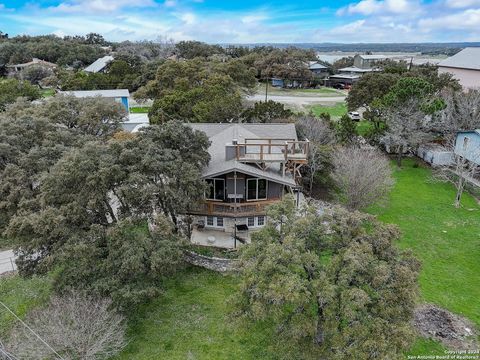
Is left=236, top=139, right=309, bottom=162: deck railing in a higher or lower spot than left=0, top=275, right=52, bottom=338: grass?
higher

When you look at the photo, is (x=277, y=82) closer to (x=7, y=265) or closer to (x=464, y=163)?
(x=464, y=163)

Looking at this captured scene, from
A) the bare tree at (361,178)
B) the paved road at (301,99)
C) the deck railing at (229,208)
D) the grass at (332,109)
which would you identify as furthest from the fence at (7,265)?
the paved road at (301,99)

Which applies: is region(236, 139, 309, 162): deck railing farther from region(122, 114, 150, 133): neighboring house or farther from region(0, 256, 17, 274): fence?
region(122, 114, 150, 133): neighboring house

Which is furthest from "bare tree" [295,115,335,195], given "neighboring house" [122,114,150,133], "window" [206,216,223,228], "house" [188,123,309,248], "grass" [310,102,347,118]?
"grass" [310,102,347,118]

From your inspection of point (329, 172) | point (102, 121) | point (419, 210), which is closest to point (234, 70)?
point (102, 121)

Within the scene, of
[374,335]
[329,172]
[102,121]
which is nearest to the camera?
[374,335]

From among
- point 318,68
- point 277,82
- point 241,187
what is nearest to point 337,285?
point 241,187

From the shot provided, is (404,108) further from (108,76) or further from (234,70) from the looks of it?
(108,76)
